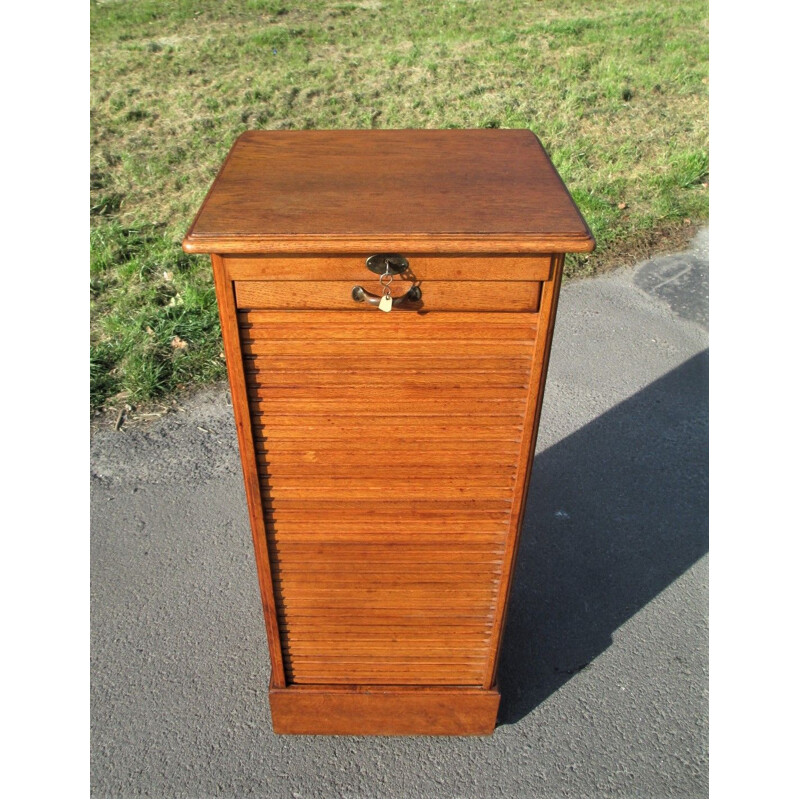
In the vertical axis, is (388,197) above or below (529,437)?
above

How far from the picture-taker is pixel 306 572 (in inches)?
71.3

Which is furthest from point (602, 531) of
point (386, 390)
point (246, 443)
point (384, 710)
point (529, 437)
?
point (246, 443)

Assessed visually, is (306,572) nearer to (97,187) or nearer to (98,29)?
(97,187)

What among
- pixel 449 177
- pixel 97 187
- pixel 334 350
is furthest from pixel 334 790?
pixel 97 187

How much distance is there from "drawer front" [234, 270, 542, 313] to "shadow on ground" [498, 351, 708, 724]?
1360mm

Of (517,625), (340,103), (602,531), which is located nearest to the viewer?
(517,625)

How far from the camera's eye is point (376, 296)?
1.40m

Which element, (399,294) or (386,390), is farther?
(386,390)

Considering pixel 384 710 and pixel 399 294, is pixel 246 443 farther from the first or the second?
pixel 384 710

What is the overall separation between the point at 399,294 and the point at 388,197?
235 mm

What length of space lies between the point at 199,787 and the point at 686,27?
8937 mm

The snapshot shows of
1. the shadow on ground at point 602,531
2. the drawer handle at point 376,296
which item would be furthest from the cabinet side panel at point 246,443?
the shadow on ground at point 602,531

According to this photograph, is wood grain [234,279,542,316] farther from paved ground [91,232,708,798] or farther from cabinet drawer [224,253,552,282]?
paved ground [91,232,708,798]

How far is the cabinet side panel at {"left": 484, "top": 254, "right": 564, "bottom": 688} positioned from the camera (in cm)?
142
